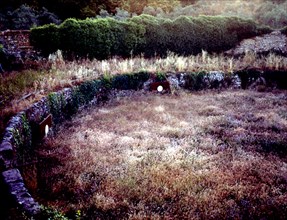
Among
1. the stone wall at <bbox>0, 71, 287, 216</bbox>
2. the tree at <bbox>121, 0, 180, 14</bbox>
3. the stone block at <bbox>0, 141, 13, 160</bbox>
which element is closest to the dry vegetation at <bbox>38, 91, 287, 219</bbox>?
the stone wall at <bbox>0, 71, 287, 216</bbox>

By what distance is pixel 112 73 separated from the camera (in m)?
11.6

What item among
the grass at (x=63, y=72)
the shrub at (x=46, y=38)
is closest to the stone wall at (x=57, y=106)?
the grass at (x=63, y=72)

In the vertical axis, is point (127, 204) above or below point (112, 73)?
below

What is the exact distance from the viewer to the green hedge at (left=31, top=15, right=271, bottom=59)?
43.5 ft

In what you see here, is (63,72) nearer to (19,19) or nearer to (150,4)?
(19,19)

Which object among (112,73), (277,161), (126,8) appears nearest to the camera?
(277,161)

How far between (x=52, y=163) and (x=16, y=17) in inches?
550

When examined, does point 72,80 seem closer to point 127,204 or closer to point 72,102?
point 72,102

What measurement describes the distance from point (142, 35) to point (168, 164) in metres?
11.0

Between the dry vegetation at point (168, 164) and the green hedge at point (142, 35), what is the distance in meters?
4.68

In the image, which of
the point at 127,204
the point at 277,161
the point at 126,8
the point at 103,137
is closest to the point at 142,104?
the point at 103,137

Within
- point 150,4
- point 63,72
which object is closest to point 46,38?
point 63,72

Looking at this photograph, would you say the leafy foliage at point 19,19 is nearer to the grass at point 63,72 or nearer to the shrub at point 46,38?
the shrub at point 46,38

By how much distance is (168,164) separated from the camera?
19.6 ft
